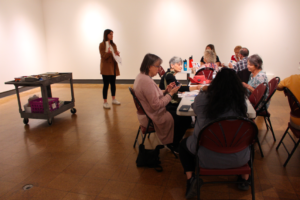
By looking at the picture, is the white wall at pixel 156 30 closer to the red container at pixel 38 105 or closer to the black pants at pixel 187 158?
the red container at pixel 38 105

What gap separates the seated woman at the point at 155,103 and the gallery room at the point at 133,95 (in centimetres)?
1

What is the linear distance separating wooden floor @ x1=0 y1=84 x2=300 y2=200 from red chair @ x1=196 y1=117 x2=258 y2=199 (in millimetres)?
488

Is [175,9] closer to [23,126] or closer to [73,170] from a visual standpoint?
[23,126]

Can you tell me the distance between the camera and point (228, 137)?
5.41 feet

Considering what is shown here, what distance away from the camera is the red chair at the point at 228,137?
1.59 metres

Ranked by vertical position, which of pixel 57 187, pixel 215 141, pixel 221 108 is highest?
pixel 221 108

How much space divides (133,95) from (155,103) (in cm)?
26

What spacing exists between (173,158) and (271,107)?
9.68ft

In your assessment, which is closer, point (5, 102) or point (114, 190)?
point (114, 190)

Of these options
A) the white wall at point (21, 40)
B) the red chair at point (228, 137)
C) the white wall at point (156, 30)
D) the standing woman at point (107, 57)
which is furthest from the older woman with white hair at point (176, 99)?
the white wall at point (21, 40)

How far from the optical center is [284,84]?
2451 mm

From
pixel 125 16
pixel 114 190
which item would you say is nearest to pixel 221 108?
pixel 114 190

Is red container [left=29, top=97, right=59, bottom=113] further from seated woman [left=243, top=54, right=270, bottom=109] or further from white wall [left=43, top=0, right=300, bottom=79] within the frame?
white wall [left=43, top=0, right=300, bottom=79]

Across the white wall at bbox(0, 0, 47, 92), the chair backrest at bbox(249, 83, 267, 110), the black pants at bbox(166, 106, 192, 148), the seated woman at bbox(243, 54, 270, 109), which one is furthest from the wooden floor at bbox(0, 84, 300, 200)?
the white wall at bbox(0, 0, 47, 92)
